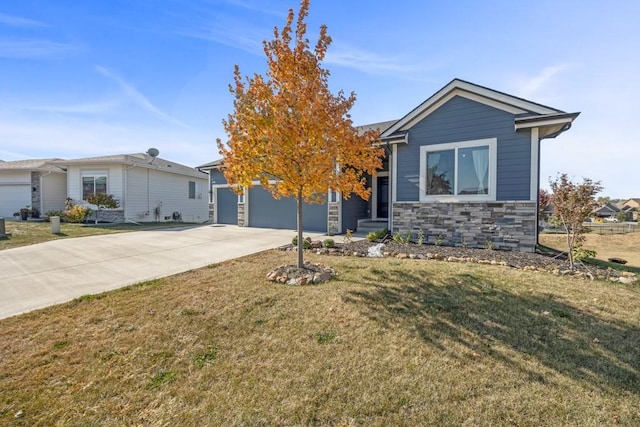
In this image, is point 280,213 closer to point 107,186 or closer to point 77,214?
point 107,186

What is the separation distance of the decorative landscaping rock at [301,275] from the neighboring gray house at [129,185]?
16.7 metres

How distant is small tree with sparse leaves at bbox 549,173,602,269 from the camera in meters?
6.61

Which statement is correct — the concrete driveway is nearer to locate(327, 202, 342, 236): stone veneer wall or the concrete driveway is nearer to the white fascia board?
locate(327, 202, 342, 236): stone veneer wall

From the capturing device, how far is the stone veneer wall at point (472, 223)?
8.27 metres

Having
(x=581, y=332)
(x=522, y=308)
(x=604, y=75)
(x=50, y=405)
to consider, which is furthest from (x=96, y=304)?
(x=604, y=75)

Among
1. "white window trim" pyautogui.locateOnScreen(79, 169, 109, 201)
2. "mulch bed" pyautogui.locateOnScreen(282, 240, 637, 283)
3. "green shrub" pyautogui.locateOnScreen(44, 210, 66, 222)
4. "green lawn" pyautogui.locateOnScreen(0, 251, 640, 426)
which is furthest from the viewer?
"white window trim" pyautogui.locateOnScreen(79, 169, 109, 201)

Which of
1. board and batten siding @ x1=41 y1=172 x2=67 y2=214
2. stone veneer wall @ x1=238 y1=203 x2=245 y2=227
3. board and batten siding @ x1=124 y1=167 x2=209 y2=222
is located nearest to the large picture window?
board and batten siding @ x1=124 y1=167 x2=209 y2=222

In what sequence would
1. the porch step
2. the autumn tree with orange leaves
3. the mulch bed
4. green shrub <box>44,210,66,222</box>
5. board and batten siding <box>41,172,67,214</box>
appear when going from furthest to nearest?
1. board and batten siding <box>41,172,67,214</box>
2. green shrub <box>44,210,66,222</box>
3. the porch step
4. the mulch bed
5. the autumn tree with orange leaves

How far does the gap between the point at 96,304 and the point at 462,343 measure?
531 centimetres

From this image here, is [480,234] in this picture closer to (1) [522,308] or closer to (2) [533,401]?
(1) [522,308]

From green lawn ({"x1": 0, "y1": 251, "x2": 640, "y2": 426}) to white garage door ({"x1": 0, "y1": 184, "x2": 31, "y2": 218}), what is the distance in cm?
2304

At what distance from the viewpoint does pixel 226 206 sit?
16.1 metres

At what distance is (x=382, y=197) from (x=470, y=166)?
196 inches

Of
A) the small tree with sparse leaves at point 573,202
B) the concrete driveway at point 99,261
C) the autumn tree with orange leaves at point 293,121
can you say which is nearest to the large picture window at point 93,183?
the concrete driveway at point 99,261
